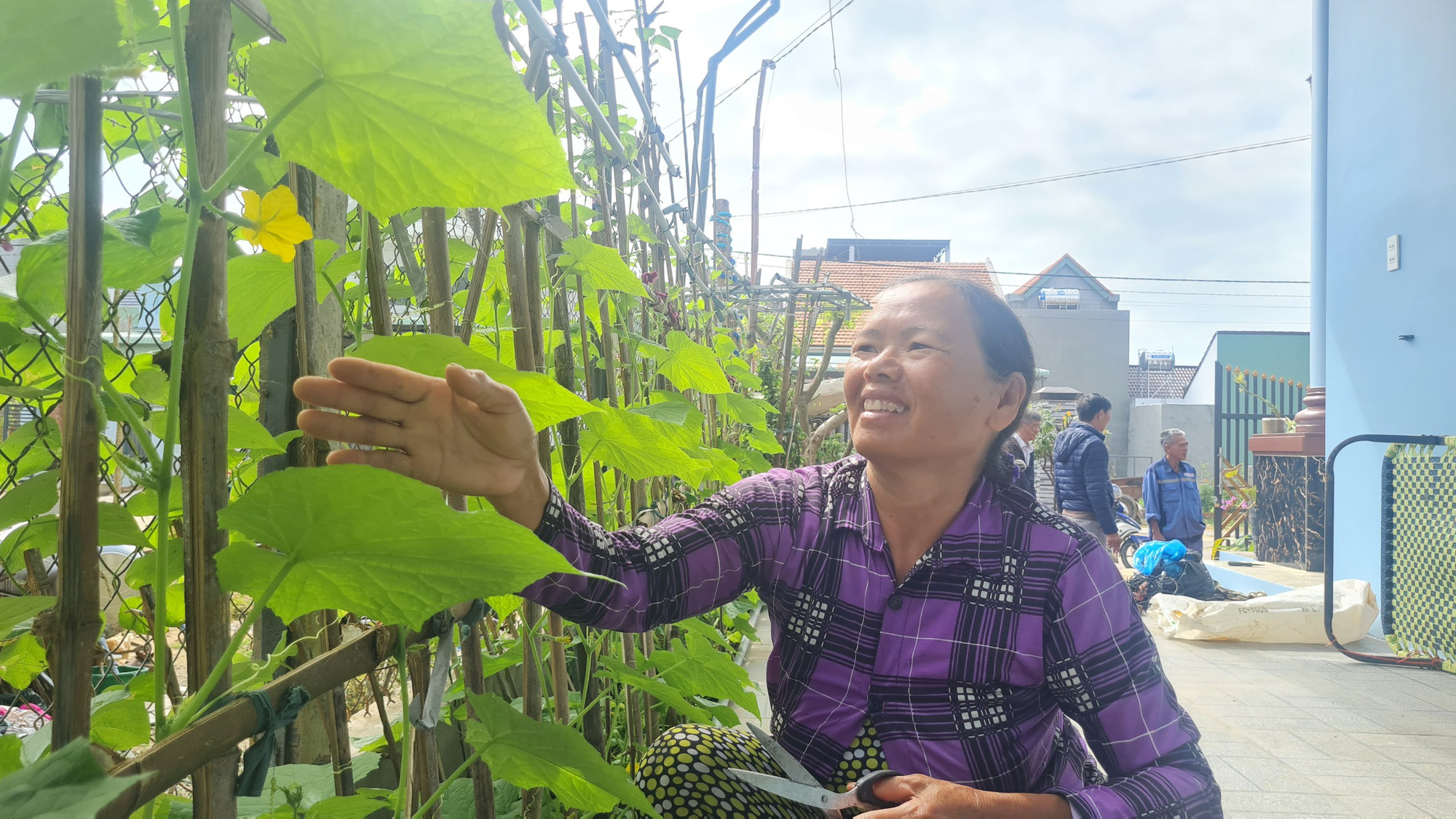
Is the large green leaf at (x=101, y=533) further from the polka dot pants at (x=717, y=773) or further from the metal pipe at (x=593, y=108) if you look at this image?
the polka dot pants at (x=717, y=773)

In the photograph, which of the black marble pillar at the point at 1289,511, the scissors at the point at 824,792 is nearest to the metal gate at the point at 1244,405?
the black marble pillar at the point at 1289,511

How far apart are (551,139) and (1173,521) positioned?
707 cm

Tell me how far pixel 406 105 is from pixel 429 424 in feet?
1.02

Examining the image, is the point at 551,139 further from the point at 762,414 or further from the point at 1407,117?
the point at 1407,117

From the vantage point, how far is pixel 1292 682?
13.4 feet

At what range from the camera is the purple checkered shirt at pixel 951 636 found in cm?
130

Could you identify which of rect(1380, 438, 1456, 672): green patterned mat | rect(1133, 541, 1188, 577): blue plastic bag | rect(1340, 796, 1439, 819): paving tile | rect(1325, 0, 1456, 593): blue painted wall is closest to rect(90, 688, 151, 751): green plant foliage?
rect(1340, 796, 1439, 819): paving tile

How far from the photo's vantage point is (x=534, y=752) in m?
0.73

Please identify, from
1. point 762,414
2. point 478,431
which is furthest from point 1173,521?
point 478,431

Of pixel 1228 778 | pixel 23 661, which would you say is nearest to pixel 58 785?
pixel 23 661

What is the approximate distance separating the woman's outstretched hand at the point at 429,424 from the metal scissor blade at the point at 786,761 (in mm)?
737

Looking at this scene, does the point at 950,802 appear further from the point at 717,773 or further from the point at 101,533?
the point at 101,533

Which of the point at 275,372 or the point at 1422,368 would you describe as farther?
the point at 1422,368

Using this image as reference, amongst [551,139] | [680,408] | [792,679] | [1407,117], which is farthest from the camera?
[1407,117]
